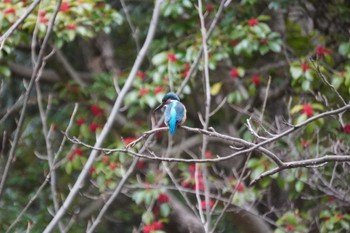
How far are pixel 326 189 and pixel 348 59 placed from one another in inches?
42.8

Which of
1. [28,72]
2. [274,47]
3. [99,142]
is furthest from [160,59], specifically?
[28,72]

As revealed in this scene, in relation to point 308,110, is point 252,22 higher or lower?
higher

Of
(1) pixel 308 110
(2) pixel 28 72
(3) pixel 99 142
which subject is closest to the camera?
(3) pixel 99 142

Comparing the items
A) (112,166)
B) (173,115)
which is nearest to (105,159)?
(112,166)

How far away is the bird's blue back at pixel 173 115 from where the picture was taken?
329 centimetres

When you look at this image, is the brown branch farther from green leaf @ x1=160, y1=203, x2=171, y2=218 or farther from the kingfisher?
the kingfisher

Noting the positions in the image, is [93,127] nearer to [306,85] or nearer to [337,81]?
[306,85]

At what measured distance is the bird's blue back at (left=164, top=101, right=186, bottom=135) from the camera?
329 cm

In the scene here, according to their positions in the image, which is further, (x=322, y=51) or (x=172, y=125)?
(x=322, y=51)

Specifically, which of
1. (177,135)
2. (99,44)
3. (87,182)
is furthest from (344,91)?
(87,182)

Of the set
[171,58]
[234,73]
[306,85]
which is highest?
[171,58]

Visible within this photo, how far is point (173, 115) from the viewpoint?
3.33 metres

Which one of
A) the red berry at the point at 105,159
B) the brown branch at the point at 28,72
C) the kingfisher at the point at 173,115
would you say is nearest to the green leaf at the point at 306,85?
the red berry at the point at 105,159

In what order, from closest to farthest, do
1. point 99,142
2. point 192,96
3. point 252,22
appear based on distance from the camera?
point 99,142 → point 252,22 → point 192,96
